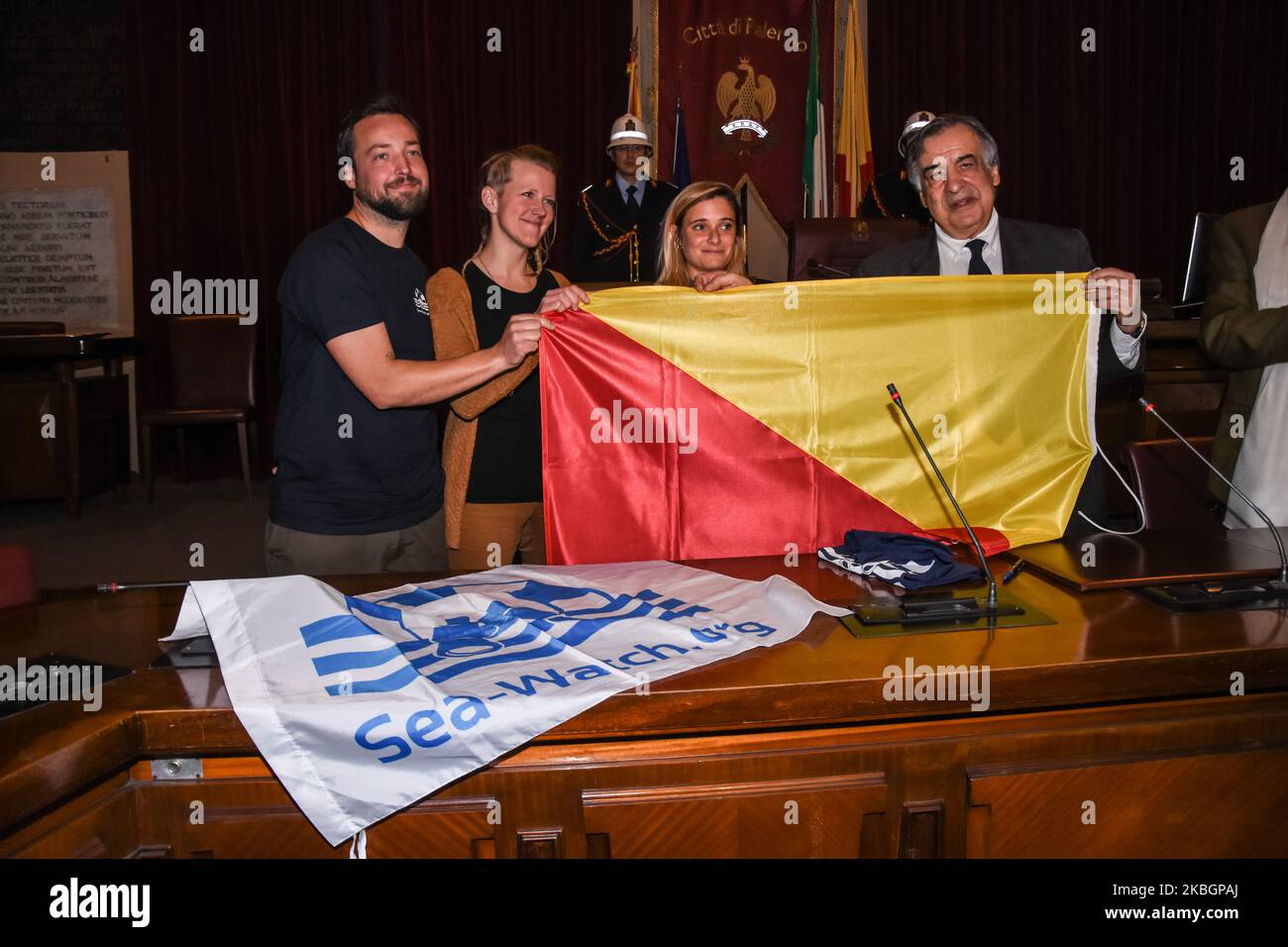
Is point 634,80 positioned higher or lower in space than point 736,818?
higher

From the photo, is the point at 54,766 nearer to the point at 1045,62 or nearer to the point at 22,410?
the point at 22,410

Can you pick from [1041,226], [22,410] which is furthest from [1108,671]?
[22,410]

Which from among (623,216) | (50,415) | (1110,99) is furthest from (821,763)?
(1110,99)

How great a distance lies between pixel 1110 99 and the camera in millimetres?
7262

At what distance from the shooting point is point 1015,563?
198 cm

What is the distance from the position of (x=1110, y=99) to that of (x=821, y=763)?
7.16 metres

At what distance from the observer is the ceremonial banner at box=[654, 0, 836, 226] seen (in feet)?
22.2

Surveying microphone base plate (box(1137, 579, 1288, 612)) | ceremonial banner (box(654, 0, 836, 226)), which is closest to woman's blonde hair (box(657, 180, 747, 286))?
microphone base plate (box(1137, 579, 1288, 612))

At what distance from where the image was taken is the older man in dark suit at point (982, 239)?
2354 millimetres

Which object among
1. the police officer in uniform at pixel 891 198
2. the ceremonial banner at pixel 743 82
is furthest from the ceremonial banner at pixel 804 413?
the ceremonial banner at pixel 743 82

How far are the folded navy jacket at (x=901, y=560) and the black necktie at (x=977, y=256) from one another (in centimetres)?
76

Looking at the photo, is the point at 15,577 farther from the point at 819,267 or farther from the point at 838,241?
the point at 838,241

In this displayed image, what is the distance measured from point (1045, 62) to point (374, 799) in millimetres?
7331

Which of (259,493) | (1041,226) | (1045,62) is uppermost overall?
(1045,62)
